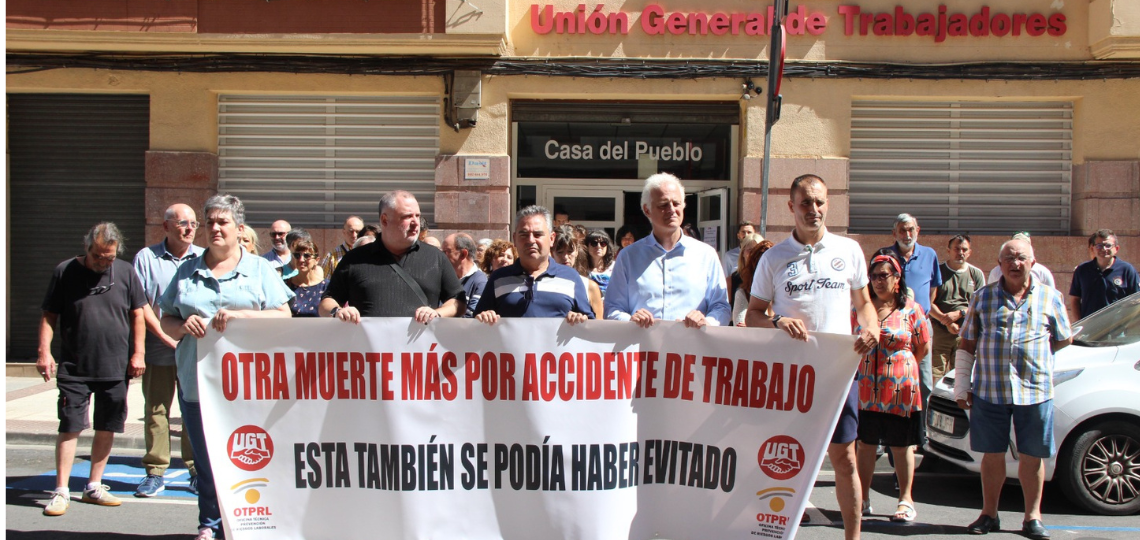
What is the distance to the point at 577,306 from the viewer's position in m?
4.69

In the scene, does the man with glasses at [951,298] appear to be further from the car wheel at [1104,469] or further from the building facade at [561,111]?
the building facade at [561,111]

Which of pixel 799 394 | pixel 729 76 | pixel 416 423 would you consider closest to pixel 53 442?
pixel 416 423

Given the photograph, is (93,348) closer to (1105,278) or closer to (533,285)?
(533,285)

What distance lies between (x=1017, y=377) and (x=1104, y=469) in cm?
119

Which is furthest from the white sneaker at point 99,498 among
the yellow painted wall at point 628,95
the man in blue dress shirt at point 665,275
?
the yellow painted wall at point 628,95

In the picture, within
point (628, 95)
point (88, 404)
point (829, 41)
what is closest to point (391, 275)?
point (88, 404)

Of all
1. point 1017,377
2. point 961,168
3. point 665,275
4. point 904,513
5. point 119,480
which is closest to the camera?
point 665,275

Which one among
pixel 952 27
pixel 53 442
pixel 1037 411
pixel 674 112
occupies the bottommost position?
pixel 53 442

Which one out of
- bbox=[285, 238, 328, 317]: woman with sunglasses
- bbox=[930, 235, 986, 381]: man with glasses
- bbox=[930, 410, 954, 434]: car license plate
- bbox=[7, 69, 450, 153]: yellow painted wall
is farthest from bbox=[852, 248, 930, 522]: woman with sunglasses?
bbox=[7, 69, 450, 153]: yellow painted wall

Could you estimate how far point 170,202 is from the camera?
11.6 m

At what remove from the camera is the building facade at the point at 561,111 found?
11273 mm

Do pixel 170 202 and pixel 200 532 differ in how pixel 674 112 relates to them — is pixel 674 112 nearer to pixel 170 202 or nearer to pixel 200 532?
pixel 170 202

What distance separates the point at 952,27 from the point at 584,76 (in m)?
4.65

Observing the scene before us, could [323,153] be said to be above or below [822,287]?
above
